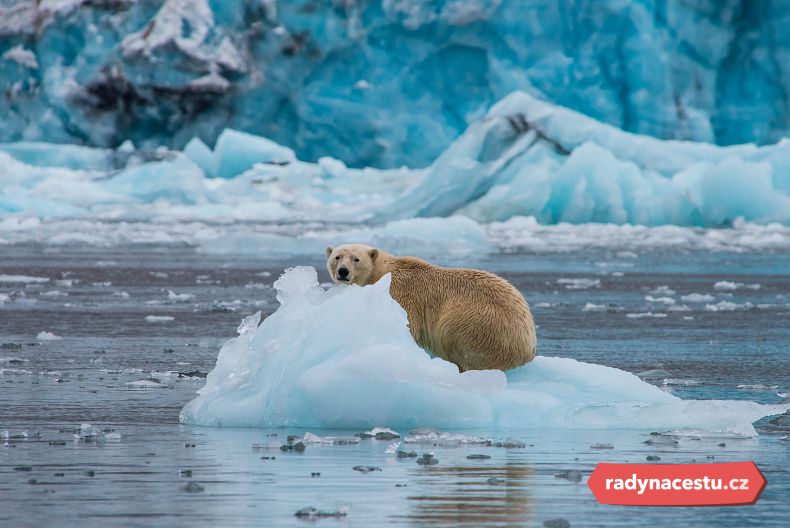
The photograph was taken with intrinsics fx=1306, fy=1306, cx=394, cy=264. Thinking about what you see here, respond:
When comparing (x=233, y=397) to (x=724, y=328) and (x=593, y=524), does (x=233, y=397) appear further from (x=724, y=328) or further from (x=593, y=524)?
(x=724, y=328)

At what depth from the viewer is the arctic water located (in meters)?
3.24

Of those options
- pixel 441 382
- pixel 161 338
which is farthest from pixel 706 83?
pixel 441 382

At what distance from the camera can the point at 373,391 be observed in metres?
4.64

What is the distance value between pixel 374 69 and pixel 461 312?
2465 centimetres

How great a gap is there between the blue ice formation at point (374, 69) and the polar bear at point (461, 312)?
72.9 ft

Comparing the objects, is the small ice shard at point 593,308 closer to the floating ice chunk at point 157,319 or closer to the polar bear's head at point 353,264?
the floating ice chunk at point 157,319

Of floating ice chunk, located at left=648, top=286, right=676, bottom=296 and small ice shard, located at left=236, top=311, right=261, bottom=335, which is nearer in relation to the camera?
small ice shard, located at left=236, top=311, right=261, bottom=335

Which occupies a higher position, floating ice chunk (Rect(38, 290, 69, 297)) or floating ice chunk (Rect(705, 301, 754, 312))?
floating ice chunk (Rect(38, 290, 69, 297))

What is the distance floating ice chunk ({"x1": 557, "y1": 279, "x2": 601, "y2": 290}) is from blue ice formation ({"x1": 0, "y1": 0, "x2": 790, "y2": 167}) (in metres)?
15.5

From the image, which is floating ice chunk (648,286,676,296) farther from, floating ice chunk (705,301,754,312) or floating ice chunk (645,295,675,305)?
floating ice chunk (705,301,754,312)

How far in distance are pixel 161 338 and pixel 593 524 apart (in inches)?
192

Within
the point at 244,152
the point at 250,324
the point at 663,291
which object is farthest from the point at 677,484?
the point at 244,152

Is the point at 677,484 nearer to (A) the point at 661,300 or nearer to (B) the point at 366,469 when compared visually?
(B) the point at 366,469

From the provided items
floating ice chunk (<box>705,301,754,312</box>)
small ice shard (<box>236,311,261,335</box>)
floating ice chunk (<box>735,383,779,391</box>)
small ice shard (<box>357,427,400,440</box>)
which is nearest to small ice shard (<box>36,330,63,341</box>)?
small ice shard (<box>236,311,261,335</box>)
